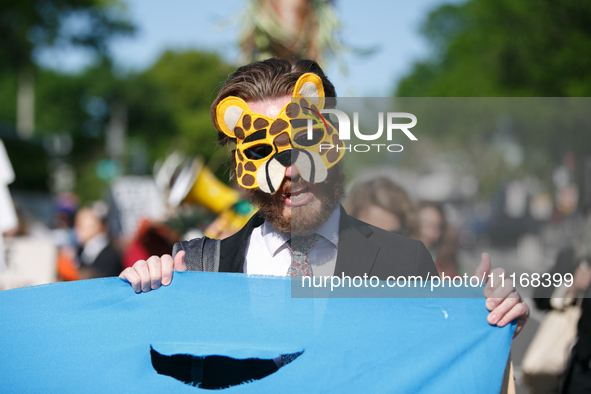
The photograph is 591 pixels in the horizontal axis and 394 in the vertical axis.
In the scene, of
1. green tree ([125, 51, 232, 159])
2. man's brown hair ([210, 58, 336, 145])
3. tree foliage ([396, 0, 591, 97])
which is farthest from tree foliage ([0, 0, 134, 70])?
green tree ([125, 51, 232, 159])

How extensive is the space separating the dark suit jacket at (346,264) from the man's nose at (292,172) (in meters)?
0.20

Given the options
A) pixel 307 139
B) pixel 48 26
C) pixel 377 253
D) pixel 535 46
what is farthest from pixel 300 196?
pixel 535 46

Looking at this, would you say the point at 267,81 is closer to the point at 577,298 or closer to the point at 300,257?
the point at 300,257

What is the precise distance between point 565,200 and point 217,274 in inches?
200

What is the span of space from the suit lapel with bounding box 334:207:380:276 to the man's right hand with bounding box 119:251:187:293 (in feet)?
1.83

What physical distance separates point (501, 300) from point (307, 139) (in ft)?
2.54

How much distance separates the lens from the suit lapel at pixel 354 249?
1.81 metres

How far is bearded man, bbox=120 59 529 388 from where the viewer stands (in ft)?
5.94

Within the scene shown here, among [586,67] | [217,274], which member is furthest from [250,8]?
[586,67]

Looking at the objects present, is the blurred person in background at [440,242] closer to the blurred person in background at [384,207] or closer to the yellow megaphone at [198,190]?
the blurred person in background at [384,207]

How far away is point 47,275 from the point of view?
485 cm

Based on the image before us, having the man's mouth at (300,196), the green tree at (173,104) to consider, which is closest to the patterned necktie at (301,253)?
the man's mouth at (300,196)

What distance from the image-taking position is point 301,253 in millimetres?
1883

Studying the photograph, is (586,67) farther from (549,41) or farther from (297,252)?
(297,252)
